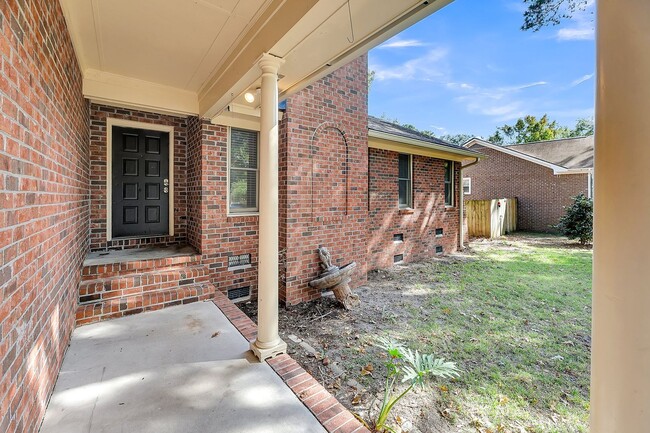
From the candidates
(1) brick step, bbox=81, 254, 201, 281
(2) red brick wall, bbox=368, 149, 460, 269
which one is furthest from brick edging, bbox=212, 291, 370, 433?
(2) red brick wall, bbox=368, 149, 460, 269

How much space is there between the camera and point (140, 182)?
466 centimetres

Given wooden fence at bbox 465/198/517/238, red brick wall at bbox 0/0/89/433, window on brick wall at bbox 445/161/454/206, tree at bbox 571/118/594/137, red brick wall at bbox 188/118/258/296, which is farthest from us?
tree at bbox 571/118/594/137

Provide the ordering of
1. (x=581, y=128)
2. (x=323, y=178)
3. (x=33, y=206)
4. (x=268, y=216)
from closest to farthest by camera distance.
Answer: (x=33, y=206) → (x=268, y=216) → (x=323, y=178) → (x=581, y=128)

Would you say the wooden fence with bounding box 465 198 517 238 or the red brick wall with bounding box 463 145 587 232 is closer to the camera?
the wooden fence with bounding box 465 198 517 238

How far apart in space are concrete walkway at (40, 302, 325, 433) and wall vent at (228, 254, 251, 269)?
5.44ft

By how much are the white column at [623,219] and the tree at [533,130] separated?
34.0 m

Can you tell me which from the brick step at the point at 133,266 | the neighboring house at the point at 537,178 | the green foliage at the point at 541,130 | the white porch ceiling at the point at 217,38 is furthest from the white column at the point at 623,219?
the green foliage at the point at 541,130

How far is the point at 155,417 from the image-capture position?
6.41 feet

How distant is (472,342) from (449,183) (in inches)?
256

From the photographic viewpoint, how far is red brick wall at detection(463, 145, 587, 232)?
14117mm

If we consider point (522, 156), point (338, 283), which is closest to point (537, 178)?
point (522, 156)

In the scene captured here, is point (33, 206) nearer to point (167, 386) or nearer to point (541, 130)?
point (167, 386)

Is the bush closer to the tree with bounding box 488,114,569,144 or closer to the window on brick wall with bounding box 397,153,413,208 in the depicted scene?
the window on brick wall with bounding box 397,153,413,208

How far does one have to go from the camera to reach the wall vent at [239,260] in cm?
482
